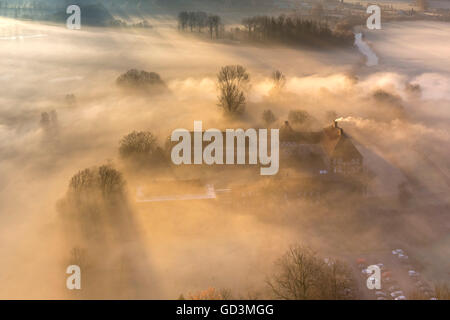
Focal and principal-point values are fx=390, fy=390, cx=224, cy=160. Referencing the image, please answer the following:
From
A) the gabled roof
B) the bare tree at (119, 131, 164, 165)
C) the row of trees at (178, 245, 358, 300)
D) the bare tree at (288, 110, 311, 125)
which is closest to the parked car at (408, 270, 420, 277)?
the row of trees at (178, 245, 358, 300)

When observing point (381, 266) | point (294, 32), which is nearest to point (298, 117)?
point (381, 266)

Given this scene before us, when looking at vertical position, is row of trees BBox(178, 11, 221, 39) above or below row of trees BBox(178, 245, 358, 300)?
above

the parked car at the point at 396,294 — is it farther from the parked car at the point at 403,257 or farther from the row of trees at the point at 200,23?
the row of trees at the point at 200,23

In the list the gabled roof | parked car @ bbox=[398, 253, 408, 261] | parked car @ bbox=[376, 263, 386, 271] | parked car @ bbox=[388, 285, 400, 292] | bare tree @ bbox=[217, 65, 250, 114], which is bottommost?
parked car @ bbox=[388, 285, 400, 292]

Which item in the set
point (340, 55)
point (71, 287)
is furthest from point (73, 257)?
point (340, 55)

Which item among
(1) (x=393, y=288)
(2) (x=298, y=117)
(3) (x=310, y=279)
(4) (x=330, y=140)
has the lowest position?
(1) (x=393, y=288)

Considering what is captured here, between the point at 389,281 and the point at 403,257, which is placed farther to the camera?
the point at 403,257

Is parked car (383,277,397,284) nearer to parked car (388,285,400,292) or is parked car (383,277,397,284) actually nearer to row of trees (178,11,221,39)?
parked car (388,285,400,292)

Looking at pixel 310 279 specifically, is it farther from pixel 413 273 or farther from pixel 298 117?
pixel 298 117

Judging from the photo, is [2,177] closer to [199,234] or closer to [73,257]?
[73,257]
